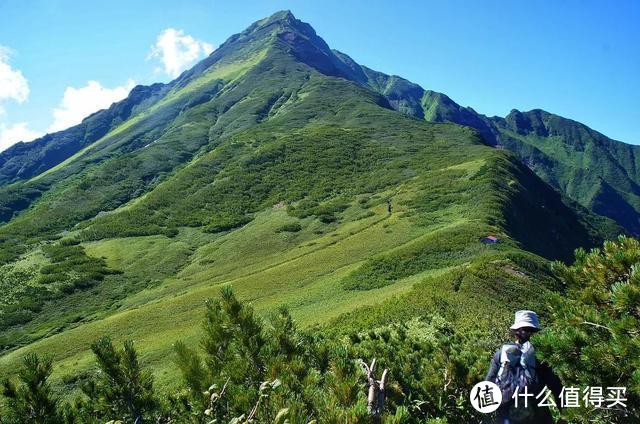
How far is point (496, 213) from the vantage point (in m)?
67.8

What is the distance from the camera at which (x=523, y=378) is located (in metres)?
7.21

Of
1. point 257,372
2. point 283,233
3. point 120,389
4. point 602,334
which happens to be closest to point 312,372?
point 257,372

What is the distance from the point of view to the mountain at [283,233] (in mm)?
44656

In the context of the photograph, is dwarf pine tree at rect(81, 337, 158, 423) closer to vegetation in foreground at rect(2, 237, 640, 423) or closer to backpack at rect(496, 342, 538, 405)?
vegetation in foreground at rect(2, 237, 640, 423)

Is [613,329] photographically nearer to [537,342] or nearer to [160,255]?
[537,342]

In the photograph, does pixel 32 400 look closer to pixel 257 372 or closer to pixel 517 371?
pixel 257 372

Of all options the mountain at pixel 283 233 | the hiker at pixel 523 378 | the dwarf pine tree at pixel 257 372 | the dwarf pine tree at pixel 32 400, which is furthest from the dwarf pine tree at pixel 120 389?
the mountain at pixel 283 233

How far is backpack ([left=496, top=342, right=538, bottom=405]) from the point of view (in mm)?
7191

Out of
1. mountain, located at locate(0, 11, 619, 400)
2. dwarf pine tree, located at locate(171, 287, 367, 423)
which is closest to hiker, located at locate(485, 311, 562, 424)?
dwarf pine tree, located at locate(171, 287, 367, 423)

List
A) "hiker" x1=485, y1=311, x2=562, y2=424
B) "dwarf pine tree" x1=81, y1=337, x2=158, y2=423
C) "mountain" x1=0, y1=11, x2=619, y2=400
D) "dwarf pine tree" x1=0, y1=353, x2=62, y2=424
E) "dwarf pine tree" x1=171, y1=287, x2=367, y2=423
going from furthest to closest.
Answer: "mountain" x1=0, y1=11, x2=619, y2=400
"dwarf pine tree" x1=81, y1=337, x2=158, y2=423
"dwarf pine tree" x1=0, y1=353, x2=62, y2=424
"hiker" x1=485, y1=311, x2=562, y2=424
"dwarf pine tree" x1=171, y1=287, x2=367, y2=423

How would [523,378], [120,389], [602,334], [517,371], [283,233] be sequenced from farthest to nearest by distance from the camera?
[283,233] → [120,389] → [602,334] → [517,371] → [523,378]

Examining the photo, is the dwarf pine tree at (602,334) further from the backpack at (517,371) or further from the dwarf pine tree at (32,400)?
the dwarf pine tree at (32,400)

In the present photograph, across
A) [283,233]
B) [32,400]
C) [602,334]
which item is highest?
[602,334]

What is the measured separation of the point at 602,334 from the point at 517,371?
220cm
